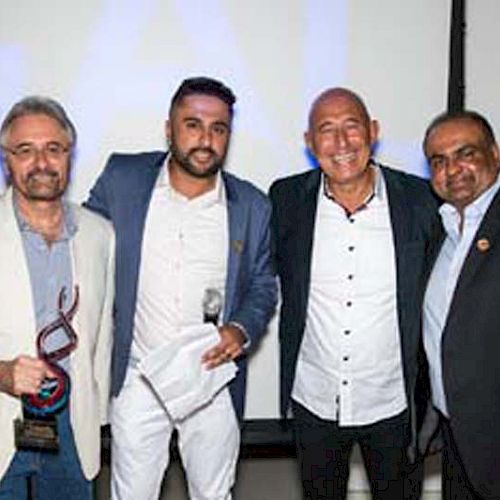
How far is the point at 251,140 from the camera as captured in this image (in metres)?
3.06

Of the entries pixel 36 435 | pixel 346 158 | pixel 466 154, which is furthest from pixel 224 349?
pixel 466 154

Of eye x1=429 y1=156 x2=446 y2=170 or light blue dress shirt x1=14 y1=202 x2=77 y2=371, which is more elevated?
eye x1=429 y1=156 x2=446 y2=170

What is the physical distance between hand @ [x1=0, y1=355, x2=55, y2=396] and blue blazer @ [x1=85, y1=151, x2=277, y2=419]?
0.43 m

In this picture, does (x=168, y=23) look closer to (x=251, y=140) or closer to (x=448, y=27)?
A: (x=251, y=140)

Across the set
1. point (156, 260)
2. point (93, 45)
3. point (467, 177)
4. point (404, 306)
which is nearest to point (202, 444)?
point (156, 260)

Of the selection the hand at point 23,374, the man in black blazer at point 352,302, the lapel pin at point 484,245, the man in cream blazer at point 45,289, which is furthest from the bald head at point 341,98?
the hand at point 23,374

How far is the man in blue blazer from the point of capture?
246cm

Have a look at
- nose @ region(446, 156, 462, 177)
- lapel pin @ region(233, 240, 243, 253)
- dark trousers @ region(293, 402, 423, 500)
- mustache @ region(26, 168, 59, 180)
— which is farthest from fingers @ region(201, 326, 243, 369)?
nose @ region(446, 156, 462, 177)

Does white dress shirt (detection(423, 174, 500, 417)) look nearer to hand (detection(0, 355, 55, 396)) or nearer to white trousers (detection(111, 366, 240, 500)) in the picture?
white trousers (detection(111, 366, 240, 500))

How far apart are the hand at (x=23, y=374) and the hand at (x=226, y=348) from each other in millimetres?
517

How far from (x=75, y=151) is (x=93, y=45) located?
0.40m

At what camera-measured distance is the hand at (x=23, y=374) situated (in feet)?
6.70

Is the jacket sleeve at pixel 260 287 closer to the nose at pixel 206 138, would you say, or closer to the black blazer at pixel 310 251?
the black blazer at pixel 310 251

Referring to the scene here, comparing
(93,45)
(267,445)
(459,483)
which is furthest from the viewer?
(267,445)
